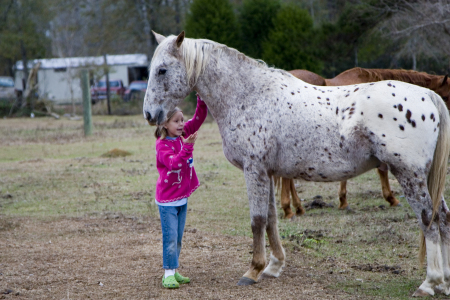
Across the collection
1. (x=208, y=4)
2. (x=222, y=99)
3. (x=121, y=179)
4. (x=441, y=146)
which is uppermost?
(x=208, y=4)

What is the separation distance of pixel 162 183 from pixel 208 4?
19.8 m

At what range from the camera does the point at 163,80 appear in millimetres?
3656

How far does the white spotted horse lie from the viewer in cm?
336

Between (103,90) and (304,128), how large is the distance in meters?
29.1

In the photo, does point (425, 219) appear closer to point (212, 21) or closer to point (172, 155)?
point (172, 155)

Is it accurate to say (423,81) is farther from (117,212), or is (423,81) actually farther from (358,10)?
(358,10)

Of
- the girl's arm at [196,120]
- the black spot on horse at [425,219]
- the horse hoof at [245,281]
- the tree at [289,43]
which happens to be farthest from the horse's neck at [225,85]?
the tree at [289,43]

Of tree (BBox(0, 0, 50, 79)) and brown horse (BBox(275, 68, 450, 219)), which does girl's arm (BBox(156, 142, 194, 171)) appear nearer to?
brown horse (BBox(275, 68, 450, 219))

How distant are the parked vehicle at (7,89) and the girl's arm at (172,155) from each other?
961 inches

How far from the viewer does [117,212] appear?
6.58 meters

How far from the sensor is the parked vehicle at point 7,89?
2601cm

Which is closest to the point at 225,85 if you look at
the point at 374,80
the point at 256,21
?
the point at 374,80

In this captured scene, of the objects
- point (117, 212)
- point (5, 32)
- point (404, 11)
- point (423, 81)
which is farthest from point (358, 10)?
point (5, 32)

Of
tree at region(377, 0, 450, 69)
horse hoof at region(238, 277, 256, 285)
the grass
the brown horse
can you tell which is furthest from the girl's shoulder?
tree at region(377, 0, 450, 69)
